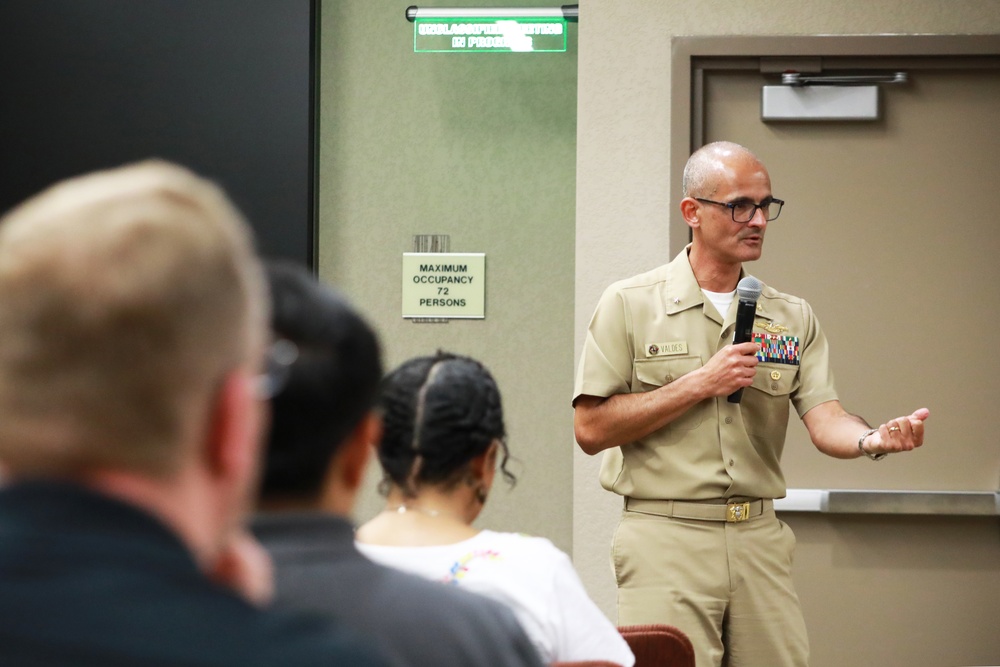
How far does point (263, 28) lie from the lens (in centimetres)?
400

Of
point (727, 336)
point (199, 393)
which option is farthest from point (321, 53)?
point (199, 393)

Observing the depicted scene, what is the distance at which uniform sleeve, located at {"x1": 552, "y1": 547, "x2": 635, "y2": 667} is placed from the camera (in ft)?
5.07

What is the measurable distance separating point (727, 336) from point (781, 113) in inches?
45.8

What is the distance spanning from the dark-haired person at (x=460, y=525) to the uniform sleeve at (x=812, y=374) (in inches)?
51.1

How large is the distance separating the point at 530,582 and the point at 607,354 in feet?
3.97

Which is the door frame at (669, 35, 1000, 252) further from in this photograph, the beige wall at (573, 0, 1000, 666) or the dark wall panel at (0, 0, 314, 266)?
the dark wall panel at (0, 0, 314, 266)

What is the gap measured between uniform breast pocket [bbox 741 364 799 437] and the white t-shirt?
1156 mm

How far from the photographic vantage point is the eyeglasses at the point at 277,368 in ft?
2.35

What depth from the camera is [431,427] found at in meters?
1.58

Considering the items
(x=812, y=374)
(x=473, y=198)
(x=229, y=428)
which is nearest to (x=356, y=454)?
(x=229, y=428)

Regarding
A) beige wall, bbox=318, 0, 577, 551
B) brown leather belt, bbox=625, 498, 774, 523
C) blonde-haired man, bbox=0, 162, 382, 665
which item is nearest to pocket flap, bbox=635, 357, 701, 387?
brown leather belt, bbox=625, 498, 774, 523

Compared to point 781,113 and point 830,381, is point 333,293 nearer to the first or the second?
point 830,381

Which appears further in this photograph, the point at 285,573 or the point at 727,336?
the point at 727,336

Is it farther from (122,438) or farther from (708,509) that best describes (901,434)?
(122,438)
